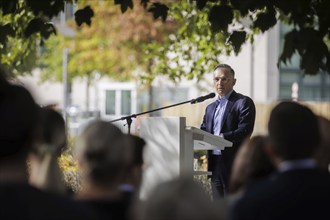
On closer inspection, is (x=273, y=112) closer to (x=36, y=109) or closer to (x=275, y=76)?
(x=36, y=109)

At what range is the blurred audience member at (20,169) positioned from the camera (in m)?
3.21

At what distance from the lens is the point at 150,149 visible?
909cm

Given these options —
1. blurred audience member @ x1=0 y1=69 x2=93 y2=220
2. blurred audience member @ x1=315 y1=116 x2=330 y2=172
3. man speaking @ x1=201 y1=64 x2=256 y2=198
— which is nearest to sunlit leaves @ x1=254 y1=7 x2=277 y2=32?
man speaking @ x1=201 y1=64 x2=256 y2=198

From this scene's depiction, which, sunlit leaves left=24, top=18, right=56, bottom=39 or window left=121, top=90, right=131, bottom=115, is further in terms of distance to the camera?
window left=121, top=90, right=131, bottom=115

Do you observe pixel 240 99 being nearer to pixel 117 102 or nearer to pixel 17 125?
pixel 17 125

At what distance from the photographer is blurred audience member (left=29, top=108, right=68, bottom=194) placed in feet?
12.0

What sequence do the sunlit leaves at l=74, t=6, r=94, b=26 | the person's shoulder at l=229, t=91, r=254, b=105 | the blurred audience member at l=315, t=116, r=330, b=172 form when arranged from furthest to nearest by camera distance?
the person's shoulder at l=229, t=91, r=254, b=105 → the sunlit leaves at l=74, t=6, r=94, b=26 → the blurred audience member at l=315, t=116, r=330, b=172

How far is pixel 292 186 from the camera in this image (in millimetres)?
3652

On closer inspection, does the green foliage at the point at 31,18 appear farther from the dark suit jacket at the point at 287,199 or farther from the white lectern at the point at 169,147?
the dark suit jacket at the point at 287,199

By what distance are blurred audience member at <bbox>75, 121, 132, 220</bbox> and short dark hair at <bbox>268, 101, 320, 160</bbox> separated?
2.04 ft

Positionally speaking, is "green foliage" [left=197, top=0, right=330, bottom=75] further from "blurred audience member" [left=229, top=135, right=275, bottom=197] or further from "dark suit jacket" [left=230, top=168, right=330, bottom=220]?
"dark suit jacket" [left=230, top=168, right=330, bottom=220]

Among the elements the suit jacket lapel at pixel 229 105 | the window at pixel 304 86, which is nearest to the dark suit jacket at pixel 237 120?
the suit jacket lapel at pixel 229 105

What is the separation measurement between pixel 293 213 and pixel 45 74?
1769 inches

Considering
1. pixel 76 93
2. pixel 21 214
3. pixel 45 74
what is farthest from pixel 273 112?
pixel 76 93
